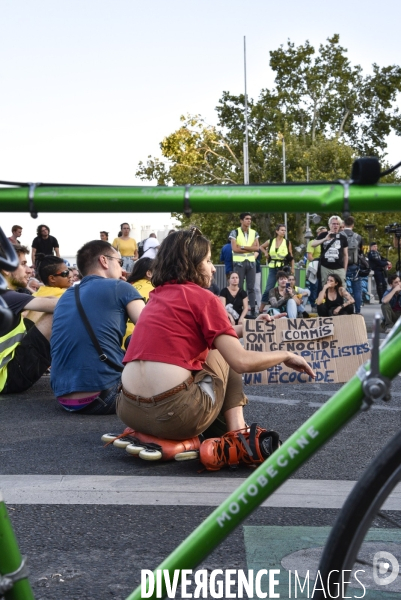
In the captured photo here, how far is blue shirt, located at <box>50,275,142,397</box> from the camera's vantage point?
234 inches

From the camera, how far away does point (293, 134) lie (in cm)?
5484

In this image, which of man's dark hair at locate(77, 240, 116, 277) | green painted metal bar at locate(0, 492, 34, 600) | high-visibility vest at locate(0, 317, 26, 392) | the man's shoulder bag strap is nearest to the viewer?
green painted metal bar at locate(0, 492, 34, 600)

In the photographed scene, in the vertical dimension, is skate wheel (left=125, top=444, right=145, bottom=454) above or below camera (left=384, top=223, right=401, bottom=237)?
below

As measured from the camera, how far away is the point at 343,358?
25.5 ft

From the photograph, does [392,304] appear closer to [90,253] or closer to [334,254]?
[334,254]

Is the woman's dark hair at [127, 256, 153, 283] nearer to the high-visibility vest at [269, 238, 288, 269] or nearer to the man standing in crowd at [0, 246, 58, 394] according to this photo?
the man standing in crowd at [0, 246, 58, 394]

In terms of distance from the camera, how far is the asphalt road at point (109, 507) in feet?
9.29

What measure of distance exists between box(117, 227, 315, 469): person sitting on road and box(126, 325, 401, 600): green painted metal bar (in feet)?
8.31

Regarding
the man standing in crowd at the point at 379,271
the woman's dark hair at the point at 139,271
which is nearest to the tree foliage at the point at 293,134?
the man standing in crowd at the point at 379,271

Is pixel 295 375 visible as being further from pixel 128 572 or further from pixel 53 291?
pixel 128 572

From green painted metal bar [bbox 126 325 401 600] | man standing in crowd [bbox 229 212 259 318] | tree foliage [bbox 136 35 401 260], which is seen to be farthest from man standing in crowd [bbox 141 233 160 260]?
tree foliage [bbox 136 35 401 260]

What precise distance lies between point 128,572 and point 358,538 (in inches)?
59.3

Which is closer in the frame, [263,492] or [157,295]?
[263,492]

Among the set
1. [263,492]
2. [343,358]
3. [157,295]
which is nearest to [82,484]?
[157,295]
